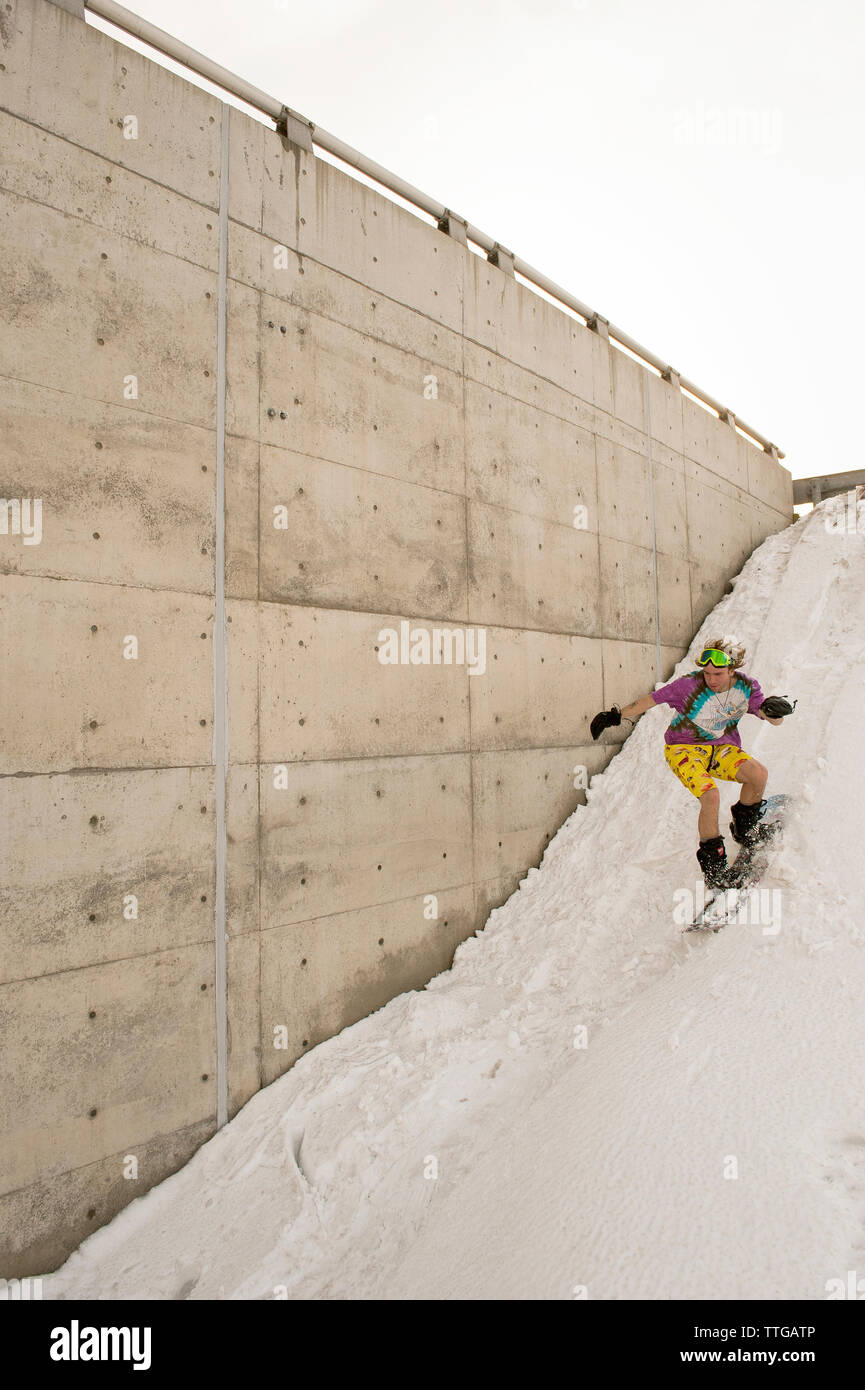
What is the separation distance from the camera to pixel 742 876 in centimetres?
545

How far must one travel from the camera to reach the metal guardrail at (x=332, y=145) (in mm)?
4914

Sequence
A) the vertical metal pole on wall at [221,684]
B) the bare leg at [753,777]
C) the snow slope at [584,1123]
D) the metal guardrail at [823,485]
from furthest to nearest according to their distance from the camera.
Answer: the metal guardrail at [823,485] < the bare leg at [753,777] < the vertical metal pole on wall at [221,684] < the snow slope at [584,1123]

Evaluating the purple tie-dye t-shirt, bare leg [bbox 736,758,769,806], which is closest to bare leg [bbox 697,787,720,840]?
bare leg [bbox 736,758,769,806]

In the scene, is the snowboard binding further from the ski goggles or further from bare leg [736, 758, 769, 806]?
the ski goggles

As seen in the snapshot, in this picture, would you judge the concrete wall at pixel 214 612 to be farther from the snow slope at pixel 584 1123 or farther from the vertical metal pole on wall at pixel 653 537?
the vertical metal pole on wall at pixel 653 537

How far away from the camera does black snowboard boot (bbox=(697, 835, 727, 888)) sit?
5.42m

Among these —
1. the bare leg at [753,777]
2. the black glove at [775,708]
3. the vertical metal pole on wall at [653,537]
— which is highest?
the vertical metal pole on wall at [653,537]

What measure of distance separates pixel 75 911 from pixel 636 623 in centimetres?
658

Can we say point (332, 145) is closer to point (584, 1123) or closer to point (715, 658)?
point (715, 658)

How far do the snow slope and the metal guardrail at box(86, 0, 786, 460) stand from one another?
5.26 metres

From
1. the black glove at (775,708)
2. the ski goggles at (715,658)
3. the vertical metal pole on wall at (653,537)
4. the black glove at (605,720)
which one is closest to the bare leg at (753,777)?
the black glove at (775,708)

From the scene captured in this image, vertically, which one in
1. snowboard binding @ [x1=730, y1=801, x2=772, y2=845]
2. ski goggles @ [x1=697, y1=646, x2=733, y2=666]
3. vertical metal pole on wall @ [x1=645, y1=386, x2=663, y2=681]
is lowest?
snowboard binding @ [x1=730, y1=801, x2=772, y2=845]

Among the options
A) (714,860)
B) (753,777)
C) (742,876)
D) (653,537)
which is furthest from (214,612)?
(653,537)

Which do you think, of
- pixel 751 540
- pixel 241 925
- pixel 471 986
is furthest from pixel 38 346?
pixel 751 540
